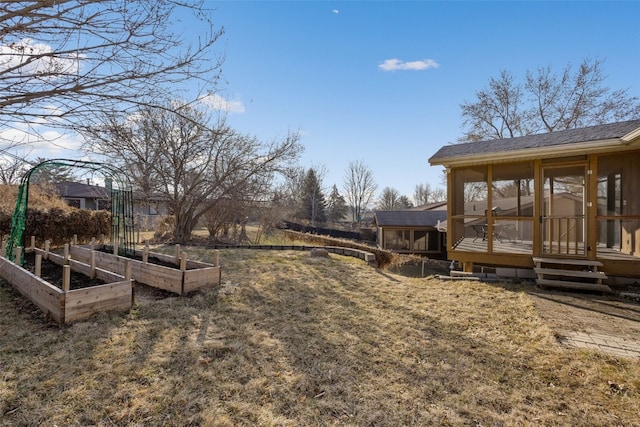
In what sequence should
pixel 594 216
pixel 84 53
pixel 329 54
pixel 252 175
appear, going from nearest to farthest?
1. pixel 84 53
2. pixel 594 216
3. pixel 329 54
4. pixel 252 175

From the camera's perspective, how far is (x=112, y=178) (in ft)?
23.5

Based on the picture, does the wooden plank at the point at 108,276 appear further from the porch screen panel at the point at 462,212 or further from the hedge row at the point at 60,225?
the porch screen panel at the point at 462,212

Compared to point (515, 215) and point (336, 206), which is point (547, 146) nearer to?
point (515, 215)

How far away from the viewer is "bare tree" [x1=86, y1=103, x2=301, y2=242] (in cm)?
1115

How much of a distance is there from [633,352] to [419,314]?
2099 millimetres

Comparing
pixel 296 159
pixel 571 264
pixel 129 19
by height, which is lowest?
pixel 571 264

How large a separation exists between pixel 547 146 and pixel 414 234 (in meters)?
14.2

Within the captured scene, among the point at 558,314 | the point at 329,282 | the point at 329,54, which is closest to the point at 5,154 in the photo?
the point at 329,282

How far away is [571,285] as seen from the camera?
5109mm

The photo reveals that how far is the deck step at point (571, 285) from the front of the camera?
16.3 feet

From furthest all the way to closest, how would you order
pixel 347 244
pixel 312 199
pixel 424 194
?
pixel 424 194 < pixel 312 199 < pixel 347 244

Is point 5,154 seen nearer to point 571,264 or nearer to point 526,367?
point 526,367

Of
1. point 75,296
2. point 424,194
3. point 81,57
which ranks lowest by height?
point 75,296

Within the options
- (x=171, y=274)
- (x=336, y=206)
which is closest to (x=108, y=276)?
(x=171, y=274)
